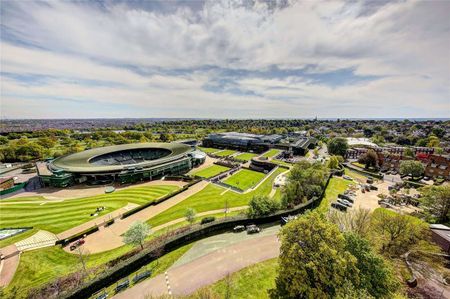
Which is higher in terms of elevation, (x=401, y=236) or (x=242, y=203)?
(x=401, y=236)

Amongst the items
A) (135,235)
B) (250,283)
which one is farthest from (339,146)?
(135,235)

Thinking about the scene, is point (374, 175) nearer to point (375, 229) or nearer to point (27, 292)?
point (375, 229)

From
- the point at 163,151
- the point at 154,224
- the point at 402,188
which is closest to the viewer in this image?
the point at 154,224

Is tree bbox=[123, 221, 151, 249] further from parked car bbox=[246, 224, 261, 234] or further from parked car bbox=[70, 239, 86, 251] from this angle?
parked car bbox=[246, 224, 261, 234]

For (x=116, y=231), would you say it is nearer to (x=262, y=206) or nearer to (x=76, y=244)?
(x=76, y=244)

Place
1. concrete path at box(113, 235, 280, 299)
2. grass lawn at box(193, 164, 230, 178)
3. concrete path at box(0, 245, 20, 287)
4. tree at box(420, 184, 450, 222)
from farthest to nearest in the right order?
1. grass lawn at box(193, 164, 230, 178)
2. tree at box(420, 184, 450, 222)
3. concrete path at box(0, 245, 20, 287)
4. concrete path at box(113, 235, 280, 299)

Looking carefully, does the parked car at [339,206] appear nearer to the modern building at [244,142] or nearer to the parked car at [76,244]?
the parked car at [76,244]

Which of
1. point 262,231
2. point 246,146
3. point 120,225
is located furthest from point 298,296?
point 246,146

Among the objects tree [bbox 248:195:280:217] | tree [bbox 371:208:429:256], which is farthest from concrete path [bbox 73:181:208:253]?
tree [bbox 371:208:429:256]
